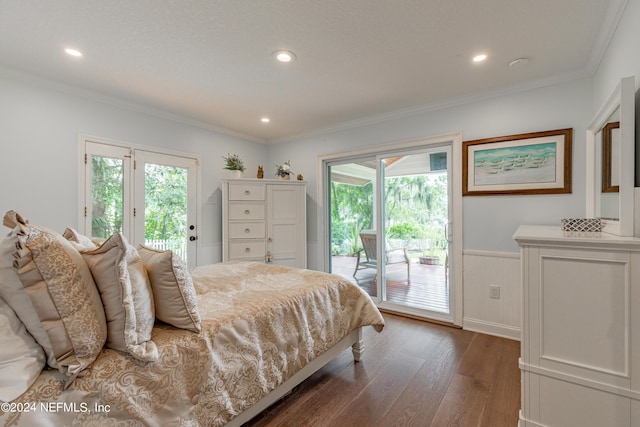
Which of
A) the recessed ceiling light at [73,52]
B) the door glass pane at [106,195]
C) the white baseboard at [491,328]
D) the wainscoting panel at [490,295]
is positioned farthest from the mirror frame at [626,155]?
the door glass pane at [106,195]

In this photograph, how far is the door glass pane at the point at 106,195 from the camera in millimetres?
2920

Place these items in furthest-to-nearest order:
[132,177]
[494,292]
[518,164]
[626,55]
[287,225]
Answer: [287,225] < [132,177] < [494,292] < [518,164] < [626,55]

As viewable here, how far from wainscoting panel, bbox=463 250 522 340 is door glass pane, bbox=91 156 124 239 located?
3819mm

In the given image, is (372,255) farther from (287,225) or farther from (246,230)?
(246,230)

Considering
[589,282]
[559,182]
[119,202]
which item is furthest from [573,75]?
[119,202]

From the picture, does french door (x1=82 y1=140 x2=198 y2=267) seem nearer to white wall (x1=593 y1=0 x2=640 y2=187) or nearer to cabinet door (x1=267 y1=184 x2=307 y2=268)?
cabinet door (x1=267 y1=184 x2=307 y2=268)

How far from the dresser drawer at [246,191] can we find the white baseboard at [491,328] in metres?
2.94

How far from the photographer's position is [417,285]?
373cm

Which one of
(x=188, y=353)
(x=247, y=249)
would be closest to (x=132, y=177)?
(x=247, y=249)

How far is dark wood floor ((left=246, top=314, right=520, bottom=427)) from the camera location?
5.64 ft

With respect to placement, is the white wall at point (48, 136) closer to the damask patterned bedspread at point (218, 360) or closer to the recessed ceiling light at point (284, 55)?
the damask patterned bedspread at point (218, 360)

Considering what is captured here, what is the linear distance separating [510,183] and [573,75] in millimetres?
1030

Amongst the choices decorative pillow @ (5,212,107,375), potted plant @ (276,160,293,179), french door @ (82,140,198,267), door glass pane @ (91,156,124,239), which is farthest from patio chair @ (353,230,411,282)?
decorative pillow @ (5,212,107,375)

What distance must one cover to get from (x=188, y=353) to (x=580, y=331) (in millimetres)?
1827
